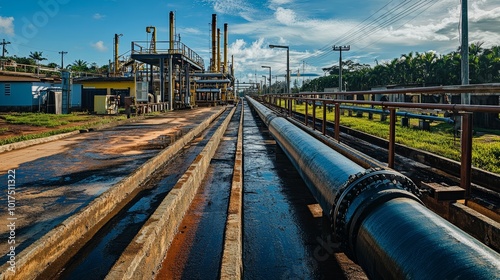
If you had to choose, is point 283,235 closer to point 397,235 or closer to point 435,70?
point 397,235

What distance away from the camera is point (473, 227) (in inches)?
117

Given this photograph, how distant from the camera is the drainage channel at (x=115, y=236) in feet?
9.21

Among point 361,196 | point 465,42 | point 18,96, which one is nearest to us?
point 361,196

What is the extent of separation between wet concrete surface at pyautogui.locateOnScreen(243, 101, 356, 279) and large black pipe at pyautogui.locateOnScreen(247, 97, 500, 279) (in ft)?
1.40

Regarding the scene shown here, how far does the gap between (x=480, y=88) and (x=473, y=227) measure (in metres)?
1.20

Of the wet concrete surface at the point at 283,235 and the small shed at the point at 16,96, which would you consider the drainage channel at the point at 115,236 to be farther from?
the small shed at the point at 16,96

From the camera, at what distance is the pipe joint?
2334 mm

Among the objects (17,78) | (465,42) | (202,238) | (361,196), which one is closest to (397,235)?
(361,196)

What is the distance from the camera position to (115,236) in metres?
3.48

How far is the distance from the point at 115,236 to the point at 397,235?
2.58 metres

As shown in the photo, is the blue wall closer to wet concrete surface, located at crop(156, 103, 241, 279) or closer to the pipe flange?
wet concrete surface, located at crop(156, 103, 241, 279)

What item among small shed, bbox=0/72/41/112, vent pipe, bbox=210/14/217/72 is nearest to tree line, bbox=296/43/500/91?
vent pipe, bbox=210/14/217/72

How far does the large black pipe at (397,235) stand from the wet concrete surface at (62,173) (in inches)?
100

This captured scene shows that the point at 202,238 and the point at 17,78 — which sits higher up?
the point at 17,78
